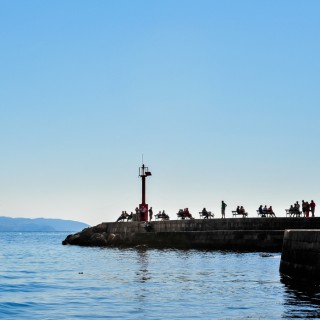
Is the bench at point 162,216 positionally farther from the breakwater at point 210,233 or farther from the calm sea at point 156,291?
the calm sea at point 156,291

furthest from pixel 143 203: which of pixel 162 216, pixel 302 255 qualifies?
pixel 302 255

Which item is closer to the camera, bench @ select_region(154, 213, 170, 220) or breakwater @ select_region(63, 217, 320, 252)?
breakwater @ select_region(63, 217, 320, 252)

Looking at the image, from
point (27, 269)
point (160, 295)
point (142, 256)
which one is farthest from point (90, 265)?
point (160, 295)

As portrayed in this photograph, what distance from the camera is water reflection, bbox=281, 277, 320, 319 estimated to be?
63.9 ft

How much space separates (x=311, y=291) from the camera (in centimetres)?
2405

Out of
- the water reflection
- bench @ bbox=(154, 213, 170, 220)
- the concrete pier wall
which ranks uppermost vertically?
bench @ bbox=(154, 213, 170, 220)

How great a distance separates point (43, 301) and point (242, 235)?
2642 centimetres

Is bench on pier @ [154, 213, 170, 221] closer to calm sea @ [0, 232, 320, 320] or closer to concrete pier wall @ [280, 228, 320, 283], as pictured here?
calm sea @ [0, 232, 320, 320]

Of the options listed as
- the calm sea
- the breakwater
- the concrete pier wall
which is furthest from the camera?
the breakwater

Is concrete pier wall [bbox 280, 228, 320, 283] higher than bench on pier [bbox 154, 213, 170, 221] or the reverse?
the reverse

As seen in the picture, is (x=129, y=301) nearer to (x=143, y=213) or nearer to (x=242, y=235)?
(x=242, y=235)

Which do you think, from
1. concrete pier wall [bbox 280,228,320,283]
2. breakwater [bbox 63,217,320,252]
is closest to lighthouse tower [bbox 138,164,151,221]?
breakwater [bbox 63,217,320,252]

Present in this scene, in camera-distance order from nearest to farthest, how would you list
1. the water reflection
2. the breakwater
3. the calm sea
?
1. the water reflection
2. the calm sea
3. the breakwater

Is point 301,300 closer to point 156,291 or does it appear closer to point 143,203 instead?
point 156,291
